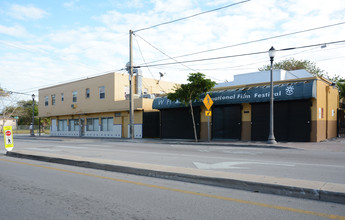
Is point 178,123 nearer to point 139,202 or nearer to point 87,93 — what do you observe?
point 87,93

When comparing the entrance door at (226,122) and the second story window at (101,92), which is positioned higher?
the second story window at (101,92)

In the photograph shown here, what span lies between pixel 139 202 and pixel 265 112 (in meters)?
17.2

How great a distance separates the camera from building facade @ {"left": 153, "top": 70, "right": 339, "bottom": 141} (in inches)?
751

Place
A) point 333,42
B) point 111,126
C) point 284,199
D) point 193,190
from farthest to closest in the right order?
point 111,126
point 333,42
point 193,190
point 284,199

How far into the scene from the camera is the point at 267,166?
356 inches

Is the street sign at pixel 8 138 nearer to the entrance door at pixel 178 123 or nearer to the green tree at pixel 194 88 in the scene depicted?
the green tree at pixel 194 88

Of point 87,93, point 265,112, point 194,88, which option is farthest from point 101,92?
point 265,112

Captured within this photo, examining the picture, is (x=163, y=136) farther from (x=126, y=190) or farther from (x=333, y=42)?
(x=126, y=190)

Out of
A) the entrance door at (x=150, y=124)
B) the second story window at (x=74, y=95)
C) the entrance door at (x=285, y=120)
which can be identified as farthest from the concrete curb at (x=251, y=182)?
the second story window at (x=74, y=95)

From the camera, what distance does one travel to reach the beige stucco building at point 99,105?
102 ft

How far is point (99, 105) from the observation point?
1325 inches

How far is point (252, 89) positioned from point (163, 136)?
9.94 metres

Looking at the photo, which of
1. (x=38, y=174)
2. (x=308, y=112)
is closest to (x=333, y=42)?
(x=308, y=112)

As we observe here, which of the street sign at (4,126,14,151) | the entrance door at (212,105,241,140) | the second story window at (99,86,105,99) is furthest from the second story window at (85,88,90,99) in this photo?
the street sign at (4,126,14,151)
